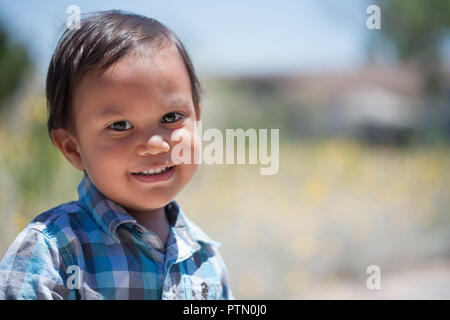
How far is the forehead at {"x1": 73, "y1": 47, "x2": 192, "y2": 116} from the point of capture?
1144 millimetres

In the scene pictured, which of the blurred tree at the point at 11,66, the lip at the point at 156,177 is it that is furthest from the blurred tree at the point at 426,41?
the lip at the point at 156,177

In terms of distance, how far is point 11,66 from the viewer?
4715 millimetres

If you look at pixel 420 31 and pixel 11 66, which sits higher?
pixel 420 31

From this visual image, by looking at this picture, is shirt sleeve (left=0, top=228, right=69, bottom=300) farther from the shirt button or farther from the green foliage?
the green foliage

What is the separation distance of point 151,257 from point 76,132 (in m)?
0.34

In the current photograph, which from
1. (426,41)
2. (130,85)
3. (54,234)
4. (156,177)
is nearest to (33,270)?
(54,234)

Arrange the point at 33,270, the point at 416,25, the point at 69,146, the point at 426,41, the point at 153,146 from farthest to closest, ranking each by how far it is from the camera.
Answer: the point at 426,41 < the point at 416,25 < the point at 69,146 < the point at 153,146 < the point at 33,270

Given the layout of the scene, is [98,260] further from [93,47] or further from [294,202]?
[294,202]

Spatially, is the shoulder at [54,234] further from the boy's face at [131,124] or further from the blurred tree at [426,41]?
→ the blurred tree at [426,41]

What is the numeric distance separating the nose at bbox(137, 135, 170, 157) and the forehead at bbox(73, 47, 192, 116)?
8 centimetres

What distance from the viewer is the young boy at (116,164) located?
110 centimetres

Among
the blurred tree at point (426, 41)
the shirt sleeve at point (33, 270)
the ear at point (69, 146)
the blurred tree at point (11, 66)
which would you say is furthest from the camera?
the blurred tree at point (426, 41)

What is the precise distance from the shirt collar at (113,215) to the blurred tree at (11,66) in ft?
10.4

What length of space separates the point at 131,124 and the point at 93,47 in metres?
0.19
